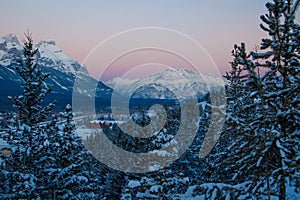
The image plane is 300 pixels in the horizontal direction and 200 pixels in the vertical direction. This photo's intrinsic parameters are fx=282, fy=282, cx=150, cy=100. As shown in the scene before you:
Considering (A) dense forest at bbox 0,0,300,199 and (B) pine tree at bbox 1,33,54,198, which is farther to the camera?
(B) pine tree at bbox 1,33,54,198

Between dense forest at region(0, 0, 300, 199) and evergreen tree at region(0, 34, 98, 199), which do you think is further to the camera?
evergreen tree at region(0, 34, 98, 199)

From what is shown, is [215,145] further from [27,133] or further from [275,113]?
[275,113]

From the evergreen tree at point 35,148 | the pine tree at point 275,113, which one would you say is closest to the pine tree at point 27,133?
the evergreen tree at point 35,148

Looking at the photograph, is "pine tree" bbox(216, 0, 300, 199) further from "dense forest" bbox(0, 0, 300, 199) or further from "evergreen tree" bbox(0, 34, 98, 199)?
"evergreen tree" bbox(0, 34, 98, 199)

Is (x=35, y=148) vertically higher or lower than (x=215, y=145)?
lower

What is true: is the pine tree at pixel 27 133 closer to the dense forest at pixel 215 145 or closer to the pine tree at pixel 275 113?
the dense forest at pixel 215 145

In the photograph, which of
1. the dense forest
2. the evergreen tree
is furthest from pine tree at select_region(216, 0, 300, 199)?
the evergreen tree

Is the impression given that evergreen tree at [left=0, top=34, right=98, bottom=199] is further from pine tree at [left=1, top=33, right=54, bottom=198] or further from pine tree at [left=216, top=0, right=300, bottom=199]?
pine tree at [left=216, top=0, right=300, bottom=199]

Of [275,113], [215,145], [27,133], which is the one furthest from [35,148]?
[215,145]

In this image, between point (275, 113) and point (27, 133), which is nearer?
point (275, 113)

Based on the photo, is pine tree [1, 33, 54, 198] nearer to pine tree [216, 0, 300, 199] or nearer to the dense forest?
the dense forest

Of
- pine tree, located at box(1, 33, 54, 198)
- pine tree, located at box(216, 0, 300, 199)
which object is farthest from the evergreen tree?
pine tree, located at box(216, 0, 300, 199)

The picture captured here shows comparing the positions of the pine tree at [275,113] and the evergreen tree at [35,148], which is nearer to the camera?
the pine tree at [275,113]

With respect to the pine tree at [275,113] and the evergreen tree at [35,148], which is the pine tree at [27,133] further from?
the pine tree at [275,113]
